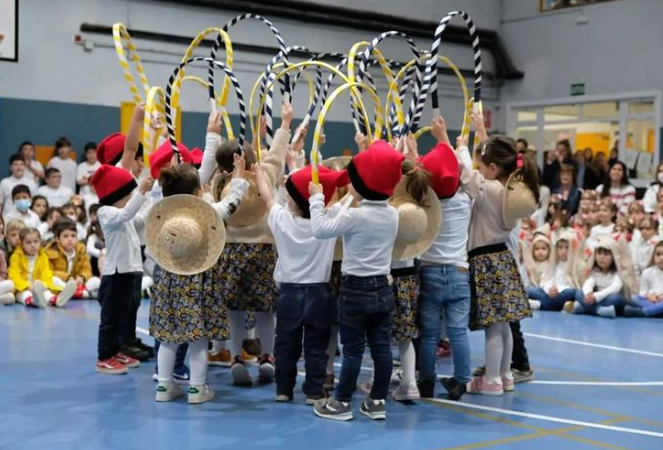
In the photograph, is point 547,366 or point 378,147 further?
point 547,366

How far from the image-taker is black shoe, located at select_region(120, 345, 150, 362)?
6.78 metres

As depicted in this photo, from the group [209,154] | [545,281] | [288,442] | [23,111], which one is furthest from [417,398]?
[23,111]

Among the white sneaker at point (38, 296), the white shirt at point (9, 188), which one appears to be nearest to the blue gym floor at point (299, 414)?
the white sneaker at point (38, 296)

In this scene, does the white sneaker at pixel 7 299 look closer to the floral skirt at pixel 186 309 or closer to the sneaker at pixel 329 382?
the floral skirt at pixel 186 309

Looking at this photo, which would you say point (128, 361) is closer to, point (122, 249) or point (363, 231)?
point (122, 249)

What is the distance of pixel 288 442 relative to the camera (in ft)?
15.1

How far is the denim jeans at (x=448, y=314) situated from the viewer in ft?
18.7

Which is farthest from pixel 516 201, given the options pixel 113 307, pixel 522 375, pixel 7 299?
pixel 7 299

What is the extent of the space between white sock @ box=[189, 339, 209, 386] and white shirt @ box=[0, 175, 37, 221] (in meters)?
7.76

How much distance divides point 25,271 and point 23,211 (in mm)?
1675

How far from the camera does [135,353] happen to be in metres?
6.80

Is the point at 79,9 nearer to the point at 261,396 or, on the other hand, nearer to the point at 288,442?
the point at 261,396

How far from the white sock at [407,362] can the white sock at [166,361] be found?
1423 millimetres

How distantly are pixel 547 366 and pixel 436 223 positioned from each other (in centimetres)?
207
